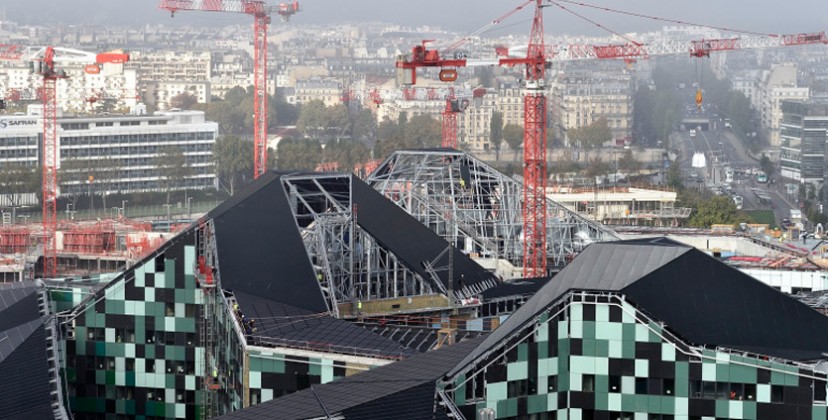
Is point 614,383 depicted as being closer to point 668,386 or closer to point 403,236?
point 668,386

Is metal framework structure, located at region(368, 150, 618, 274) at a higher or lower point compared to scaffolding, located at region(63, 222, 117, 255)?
higher

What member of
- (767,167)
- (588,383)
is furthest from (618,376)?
(767,167)

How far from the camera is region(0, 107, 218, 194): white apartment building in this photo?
161 m

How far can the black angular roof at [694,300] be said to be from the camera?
43719 mm

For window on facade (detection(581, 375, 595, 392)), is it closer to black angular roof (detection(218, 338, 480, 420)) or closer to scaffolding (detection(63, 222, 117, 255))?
black angular roof (detection(218, 338, 480, 420))

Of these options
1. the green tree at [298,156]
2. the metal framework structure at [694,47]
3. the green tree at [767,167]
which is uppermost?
the metal framework structure at [694,47]

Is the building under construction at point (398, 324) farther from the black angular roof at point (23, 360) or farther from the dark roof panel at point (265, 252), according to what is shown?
the black angular roof at point (23, 360)

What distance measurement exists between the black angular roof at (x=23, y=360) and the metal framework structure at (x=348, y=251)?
1051cm

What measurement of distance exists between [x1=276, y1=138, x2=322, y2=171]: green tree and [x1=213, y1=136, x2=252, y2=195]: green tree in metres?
2.70

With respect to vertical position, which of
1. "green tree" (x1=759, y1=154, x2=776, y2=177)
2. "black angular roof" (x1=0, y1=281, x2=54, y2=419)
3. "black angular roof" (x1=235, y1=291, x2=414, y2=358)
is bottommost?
"green tree" (x1=759, y1=154, x2=776, y2=177)

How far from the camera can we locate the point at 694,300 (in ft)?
145

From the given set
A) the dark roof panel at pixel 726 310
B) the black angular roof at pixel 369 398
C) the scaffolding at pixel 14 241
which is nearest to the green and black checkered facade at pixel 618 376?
the dark roof panel at pixel 726 310

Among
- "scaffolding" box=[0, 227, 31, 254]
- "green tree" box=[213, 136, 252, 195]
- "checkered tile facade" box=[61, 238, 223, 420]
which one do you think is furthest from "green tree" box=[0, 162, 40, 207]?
"checkered tile facade" box=[61, 238, 223, 420]

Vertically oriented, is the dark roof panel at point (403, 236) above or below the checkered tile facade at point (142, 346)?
above
